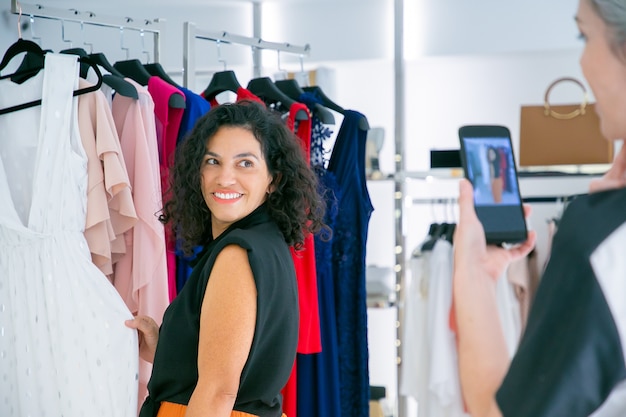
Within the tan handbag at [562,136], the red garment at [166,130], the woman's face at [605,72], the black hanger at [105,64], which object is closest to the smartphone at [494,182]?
the woman's face at [605,72]

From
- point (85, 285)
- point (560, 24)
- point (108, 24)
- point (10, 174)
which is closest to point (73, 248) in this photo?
point (85, 285)

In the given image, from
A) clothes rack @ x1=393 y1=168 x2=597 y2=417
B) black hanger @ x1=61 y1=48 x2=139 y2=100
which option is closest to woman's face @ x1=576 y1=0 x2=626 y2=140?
black hanger @ x1=61 y1=48 x2=139 y2=100

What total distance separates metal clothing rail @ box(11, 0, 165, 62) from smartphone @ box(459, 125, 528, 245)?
1.87 metres

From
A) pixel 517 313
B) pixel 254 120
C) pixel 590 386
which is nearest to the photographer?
pixel 590 386

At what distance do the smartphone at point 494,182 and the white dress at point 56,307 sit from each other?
1.39 meters

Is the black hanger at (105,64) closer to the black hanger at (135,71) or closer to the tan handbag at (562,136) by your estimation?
the black hanger at (135,71)

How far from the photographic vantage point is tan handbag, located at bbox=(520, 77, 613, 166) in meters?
3.31

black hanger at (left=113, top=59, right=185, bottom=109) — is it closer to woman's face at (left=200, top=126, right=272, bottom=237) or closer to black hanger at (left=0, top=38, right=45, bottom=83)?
black hanger at (left=0, top=38, right=45, bottom=83)

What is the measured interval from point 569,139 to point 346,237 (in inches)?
45.7

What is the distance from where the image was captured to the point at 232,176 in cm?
187

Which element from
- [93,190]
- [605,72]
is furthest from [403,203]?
[605,72]

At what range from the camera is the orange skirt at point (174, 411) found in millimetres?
1674

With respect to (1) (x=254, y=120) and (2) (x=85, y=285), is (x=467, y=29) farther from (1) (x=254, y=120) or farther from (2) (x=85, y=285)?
(2) (x=85, y=285)

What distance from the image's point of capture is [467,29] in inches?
144
